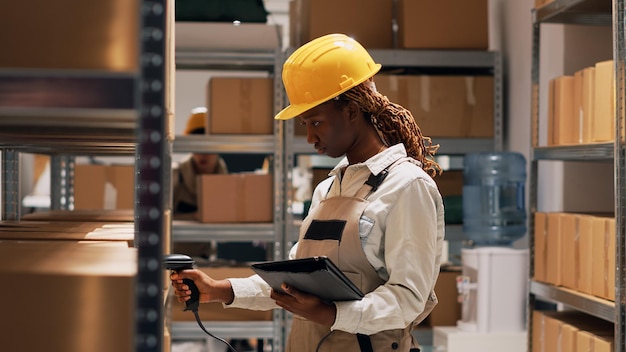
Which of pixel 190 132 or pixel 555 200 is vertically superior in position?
pixel 190 132

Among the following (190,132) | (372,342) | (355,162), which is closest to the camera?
(372,342)

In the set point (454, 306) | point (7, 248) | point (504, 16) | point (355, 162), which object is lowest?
point (454, 306)

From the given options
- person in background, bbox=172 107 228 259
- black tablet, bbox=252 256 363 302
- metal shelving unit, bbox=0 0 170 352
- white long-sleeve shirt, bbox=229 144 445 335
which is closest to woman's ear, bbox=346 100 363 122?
white long-sleeve shirt, bbox=229 144 445 335

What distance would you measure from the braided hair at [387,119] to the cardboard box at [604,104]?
1.27m

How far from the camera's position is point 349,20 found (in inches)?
196

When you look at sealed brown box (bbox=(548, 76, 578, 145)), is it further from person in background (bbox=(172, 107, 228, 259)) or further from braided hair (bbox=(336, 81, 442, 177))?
person in background (bbox=(172, 107, 228, 259))

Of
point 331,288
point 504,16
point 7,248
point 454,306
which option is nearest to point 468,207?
point 454,306

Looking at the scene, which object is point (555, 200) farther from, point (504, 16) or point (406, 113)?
point (406, 113)

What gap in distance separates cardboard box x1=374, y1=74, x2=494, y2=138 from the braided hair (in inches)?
98.8

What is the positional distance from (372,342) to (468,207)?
2.83m

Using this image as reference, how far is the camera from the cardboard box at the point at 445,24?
4949 mm

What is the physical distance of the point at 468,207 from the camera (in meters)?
4.89

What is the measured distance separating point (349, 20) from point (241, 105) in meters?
0.81

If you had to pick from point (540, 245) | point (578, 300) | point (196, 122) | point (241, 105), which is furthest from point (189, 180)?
point (578, 300)
